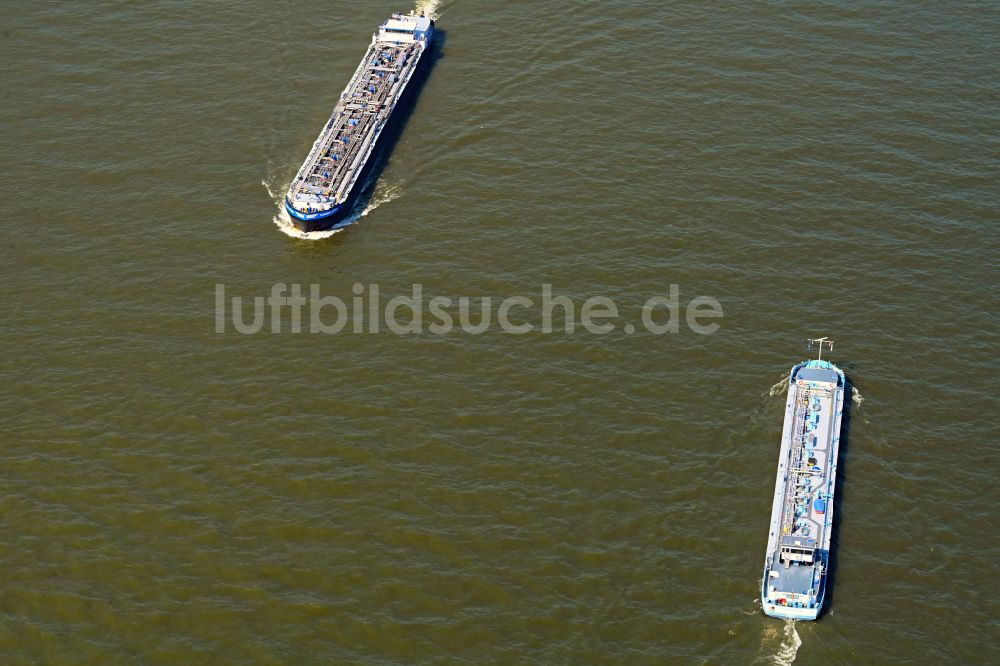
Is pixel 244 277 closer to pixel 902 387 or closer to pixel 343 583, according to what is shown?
pixel 343 583

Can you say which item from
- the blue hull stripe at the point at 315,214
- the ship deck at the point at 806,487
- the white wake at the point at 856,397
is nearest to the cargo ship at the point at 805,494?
the ship deck at the point at 806,487

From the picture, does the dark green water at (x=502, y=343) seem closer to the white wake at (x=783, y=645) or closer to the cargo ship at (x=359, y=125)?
the white wake at (x=783, y=645)

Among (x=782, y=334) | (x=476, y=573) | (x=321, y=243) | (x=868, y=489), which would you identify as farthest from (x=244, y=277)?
(x=868, y=489)

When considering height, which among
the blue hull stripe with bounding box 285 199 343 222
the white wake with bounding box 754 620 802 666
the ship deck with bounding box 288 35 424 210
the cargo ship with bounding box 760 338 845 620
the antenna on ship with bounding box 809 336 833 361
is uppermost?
the ship deck with bounding box 288 35 424 210

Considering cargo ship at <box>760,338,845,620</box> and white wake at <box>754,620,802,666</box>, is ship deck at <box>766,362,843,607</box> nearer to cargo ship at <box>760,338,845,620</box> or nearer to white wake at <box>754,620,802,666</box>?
cargo ship at <box>760,338,845,620</box>

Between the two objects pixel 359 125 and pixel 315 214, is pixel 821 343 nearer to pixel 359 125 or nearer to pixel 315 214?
pixel 315 214

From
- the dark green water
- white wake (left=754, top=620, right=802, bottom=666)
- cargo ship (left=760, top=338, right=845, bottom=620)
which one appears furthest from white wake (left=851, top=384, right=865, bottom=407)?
white wake (left=754, top=620, right=802, bottom=666)
